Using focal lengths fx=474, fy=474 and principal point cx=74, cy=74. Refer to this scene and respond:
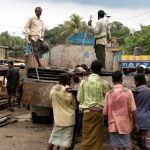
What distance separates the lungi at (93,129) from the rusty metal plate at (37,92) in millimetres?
2970

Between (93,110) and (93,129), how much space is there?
294mm

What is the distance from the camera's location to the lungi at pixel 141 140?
7.55m

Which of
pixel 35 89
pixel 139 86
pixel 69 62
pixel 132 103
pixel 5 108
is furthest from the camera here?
pixel 5 108

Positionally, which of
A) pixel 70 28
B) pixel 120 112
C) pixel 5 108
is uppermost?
pixel 70 28

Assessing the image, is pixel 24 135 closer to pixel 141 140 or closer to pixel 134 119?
pixel 141 140

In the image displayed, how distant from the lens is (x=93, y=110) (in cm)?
723

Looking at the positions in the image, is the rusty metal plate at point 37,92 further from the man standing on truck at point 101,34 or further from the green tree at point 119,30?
the green tree at point 119,30

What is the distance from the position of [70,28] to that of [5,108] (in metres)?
36.0

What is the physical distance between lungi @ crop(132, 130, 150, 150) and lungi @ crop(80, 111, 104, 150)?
2.44 ft

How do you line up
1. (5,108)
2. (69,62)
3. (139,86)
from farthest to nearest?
1. (5,108)
2. (69,62)
3. (139,86)

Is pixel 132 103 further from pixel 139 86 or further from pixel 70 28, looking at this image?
pixel 70 28

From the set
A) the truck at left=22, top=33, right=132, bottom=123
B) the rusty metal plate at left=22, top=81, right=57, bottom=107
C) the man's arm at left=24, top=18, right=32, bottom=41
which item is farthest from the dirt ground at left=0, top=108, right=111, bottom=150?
the man's arm at left=24, top=18, right=32, bottom=41

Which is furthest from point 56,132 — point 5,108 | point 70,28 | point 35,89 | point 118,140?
point 70,28

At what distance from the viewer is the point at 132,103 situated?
692cm
